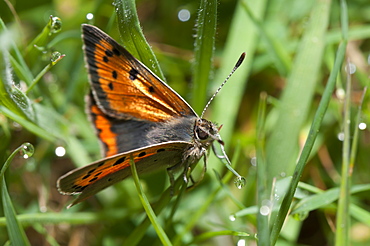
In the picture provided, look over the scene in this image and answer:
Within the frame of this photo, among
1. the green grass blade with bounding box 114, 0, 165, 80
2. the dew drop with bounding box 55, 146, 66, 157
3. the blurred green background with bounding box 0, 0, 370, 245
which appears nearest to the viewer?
the green grass blade with bounding box 114, 0, 165, 80

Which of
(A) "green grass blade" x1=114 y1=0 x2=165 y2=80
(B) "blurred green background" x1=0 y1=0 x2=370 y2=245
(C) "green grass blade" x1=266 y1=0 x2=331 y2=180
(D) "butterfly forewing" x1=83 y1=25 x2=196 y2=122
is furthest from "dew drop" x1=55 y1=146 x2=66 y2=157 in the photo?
(C) "green grass blade" x1=266 y1=0 x2=331 y2=180

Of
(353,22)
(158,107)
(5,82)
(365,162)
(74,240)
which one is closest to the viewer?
(5,82)

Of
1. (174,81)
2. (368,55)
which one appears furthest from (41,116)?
(368,55)

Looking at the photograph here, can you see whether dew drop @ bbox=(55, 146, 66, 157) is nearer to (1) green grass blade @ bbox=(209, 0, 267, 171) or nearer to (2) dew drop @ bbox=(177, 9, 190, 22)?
(1) green grass blade @ bbox=(209, 0, 267, 171)

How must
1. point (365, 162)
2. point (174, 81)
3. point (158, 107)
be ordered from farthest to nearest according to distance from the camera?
point (174, 81)
point (365, 162)
point (158, 107)

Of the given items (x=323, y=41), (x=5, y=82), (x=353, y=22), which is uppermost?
(x=353, y=22)

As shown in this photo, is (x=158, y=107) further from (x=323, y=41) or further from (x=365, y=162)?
(x=365, y=162)

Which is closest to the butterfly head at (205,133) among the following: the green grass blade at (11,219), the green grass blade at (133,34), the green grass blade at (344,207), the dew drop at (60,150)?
the green grass blade at (133,34)
